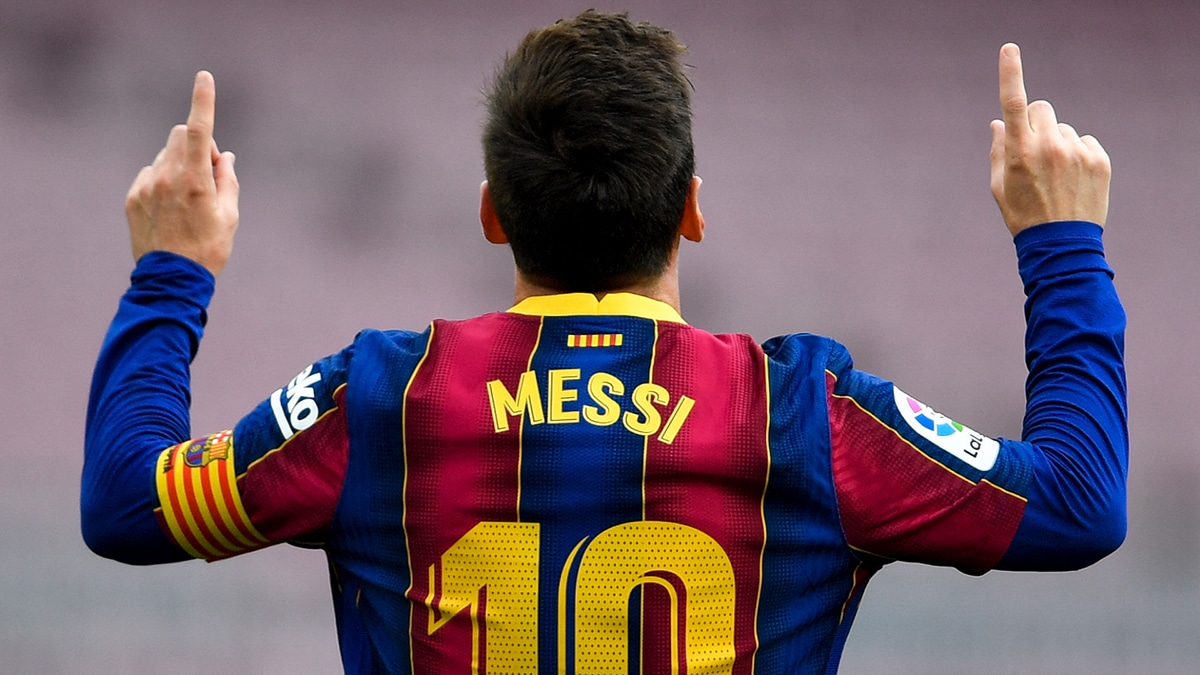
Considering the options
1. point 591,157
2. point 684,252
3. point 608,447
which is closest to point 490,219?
point 591,157

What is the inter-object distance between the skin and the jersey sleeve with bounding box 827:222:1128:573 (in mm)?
74

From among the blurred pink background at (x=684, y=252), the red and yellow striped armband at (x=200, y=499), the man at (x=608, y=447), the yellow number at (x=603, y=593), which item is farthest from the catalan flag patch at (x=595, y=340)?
the blurred pink background at (x=684, y=252)

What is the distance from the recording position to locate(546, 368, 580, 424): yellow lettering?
35.0 inches

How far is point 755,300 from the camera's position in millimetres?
3254

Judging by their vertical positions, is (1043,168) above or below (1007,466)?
above

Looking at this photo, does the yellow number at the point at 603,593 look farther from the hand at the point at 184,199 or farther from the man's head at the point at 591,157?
the hand at the point at 184,199

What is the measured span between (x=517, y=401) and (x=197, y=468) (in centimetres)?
22

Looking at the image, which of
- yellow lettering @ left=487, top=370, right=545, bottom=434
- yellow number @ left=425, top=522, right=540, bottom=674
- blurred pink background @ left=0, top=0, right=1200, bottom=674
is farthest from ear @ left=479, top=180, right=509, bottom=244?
blurred pink background @ left=0, top=0, right=1200, bottom=674

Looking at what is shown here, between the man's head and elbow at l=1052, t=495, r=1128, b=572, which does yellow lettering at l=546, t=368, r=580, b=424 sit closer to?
the man's head

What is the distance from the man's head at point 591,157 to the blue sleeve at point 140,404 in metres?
0.24

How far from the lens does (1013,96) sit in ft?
3.14

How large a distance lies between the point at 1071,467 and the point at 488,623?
0.39 metres

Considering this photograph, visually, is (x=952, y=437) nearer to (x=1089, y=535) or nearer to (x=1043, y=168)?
(x=1089, y=535)

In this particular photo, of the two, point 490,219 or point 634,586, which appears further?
point 490,219
